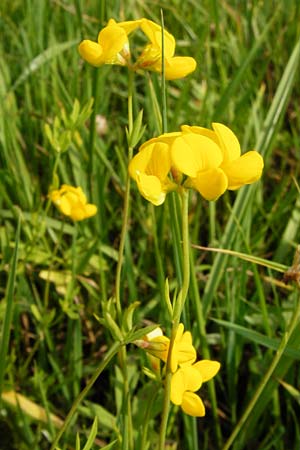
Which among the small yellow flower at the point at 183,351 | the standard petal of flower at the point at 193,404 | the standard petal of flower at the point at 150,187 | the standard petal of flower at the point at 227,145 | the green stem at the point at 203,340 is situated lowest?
the green stem at the point at 203,340

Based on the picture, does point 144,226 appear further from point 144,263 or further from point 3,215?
point 3,215

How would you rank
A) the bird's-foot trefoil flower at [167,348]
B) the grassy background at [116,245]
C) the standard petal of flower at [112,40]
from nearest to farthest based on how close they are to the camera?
1. the bird's-foot trefoil flower at [167,348]
2. the standard petal of flower at [112,40]
3. the grassy background at [116,245]

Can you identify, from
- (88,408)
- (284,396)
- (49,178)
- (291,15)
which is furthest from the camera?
(291,15)

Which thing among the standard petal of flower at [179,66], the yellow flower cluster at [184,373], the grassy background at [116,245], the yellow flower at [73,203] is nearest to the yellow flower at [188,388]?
the yellow flower cluster at [184,373]

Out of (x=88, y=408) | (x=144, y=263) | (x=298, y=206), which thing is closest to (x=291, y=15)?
(x=298, y=206)

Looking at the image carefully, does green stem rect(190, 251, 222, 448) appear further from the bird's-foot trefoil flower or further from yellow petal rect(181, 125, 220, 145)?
yellow petal rect(181, 125, 220, 145)

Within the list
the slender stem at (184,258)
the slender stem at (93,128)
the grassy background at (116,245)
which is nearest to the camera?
the slender stem at (184,258)

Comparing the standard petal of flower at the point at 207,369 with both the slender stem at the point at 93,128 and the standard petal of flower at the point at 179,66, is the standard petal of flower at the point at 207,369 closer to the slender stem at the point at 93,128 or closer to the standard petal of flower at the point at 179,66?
the standard petal of flower at the point at 179,66

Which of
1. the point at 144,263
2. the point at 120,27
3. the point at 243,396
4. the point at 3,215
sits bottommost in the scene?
the point at 243,396
